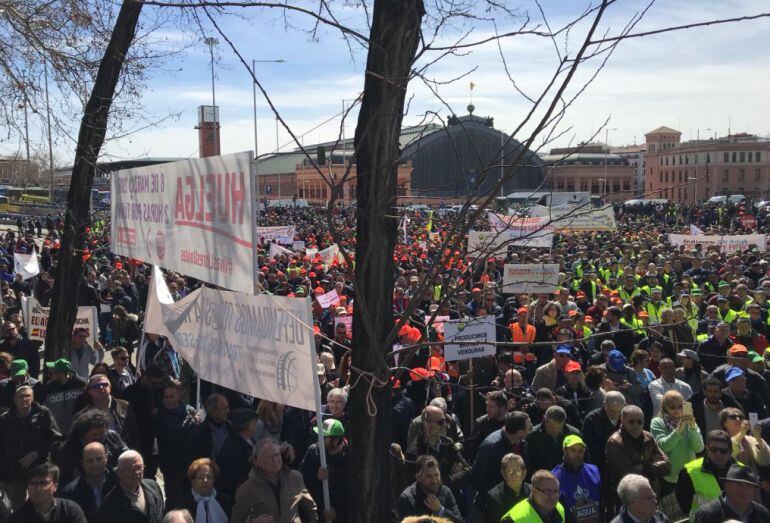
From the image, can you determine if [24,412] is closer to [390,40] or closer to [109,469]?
[109,469]

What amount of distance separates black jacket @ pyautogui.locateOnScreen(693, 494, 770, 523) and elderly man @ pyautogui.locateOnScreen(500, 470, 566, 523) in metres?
0.89

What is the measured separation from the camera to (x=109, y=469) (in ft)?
18.5

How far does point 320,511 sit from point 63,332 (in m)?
4.69

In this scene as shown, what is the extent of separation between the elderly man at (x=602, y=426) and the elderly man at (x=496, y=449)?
2.52 feet

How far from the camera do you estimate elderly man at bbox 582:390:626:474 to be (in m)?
6.54

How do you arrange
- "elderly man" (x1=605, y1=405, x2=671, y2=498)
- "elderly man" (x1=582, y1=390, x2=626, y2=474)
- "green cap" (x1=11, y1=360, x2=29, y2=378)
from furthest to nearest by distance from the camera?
1. "green cap" (x1=11, y1=360, x2=29, y2=378)
2. "elderly man" (x1=582, y1=390, x2=626, y2=474)
3. "elderly man" (x1=605, y1=405, x2=671, y2=498)

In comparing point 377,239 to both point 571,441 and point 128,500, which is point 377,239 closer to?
point 128,500

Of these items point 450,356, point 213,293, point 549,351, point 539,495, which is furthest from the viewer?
point 549,351

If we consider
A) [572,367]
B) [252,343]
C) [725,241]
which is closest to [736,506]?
[572,367]

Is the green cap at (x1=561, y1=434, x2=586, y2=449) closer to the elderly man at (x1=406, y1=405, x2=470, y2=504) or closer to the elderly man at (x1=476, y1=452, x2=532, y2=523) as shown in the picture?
the elderly man at (x1=476, y1=452, x2=532, y2=523)

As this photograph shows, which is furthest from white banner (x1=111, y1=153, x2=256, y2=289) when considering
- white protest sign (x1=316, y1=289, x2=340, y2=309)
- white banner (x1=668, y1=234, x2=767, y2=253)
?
white banner (x1=668, y1=234, x2=767, y2=253)

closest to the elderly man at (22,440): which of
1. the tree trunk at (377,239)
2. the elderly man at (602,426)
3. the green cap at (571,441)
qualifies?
the tree trunk at (377,239)

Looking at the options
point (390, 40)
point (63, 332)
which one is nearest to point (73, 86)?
point (63, 332)

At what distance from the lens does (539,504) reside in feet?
16.4
